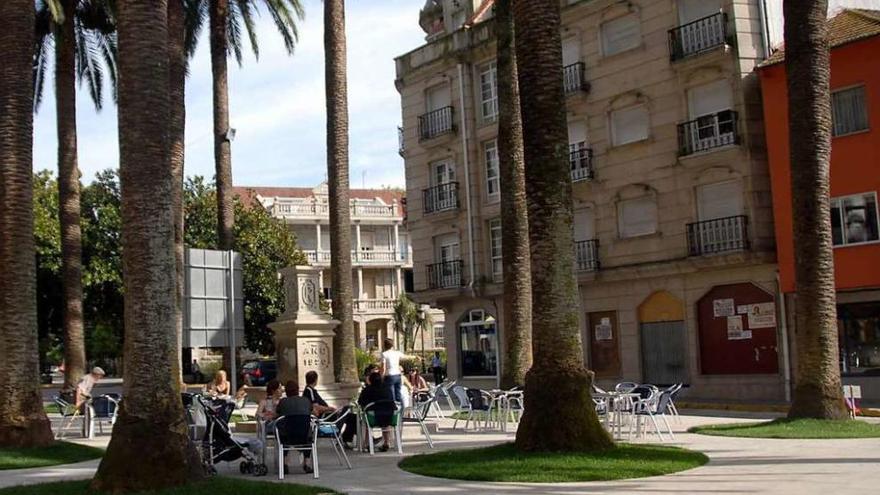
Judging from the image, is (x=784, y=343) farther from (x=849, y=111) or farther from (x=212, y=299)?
(x=212, y=299)

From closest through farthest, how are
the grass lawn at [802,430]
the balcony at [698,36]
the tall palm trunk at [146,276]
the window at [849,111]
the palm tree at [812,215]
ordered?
the tall palm trunk at [146,276]
the grass lawn at [802,430]
the palm tree at [812,215]
the window at [849,111]
the balcony at [698,36]

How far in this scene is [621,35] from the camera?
107 ft

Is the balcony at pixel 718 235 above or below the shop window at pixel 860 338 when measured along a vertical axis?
above

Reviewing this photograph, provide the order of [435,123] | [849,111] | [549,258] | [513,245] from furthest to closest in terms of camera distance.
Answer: [435,123], [849,111], [513,245], [549,258]

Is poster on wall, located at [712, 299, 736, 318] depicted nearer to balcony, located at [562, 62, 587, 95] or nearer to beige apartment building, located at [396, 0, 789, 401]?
beige apartment building, located at [396, 0, 789, 401]

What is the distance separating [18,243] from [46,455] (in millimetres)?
3399

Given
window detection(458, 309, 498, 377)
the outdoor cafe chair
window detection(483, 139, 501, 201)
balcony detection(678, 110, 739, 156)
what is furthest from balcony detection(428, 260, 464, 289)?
the outdoor cafe chair

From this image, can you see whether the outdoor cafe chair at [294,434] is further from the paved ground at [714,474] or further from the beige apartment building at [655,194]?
the beige apartment building at [655,194]

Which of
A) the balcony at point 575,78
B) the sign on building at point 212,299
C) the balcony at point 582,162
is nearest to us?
the sign on building at point 212,299

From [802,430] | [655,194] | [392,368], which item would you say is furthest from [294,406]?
[655,194]

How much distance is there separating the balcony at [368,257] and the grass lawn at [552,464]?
56442mm

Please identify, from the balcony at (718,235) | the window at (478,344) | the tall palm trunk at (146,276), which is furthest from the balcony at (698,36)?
the tall palm trunk at (146,276)

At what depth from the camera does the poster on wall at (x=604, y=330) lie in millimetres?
33125

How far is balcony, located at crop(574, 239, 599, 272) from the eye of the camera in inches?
1304
